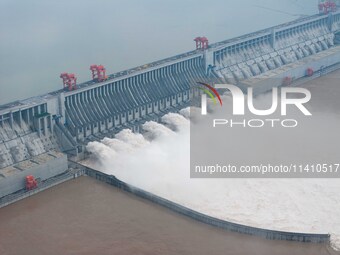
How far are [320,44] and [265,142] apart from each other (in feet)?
80.1

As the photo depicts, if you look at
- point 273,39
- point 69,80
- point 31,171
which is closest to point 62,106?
point 69,80

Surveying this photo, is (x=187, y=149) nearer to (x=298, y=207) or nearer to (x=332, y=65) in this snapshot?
(x=298, y=207)

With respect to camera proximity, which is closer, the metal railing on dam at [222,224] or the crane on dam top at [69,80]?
the metal railing on dam at [222,224]

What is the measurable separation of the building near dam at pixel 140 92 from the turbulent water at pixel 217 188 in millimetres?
2252

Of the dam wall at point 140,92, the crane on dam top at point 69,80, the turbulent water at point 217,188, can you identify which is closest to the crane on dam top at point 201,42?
the dam wall at point 140,92

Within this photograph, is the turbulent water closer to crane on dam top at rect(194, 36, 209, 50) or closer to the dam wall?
the dam wall

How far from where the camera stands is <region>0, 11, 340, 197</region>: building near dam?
105ft

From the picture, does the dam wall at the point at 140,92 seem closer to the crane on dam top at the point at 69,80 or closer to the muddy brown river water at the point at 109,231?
the crane on dam top at the point at 69,80

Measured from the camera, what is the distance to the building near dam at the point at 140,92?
31.9 meters

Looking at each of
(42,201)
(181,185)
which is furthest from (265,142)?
(42,201)

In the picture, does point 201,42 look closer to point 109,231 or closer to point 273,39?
point 273,39

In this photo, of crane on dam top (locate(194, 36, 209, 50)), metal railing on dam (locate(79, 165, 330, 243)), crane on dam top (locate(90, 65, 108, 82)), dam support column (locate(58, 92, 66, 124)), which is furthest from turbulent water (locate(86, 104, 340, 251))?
crane on dam top (locate(194, 36, 209, 50))

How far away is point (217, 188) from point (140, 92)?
485 inches

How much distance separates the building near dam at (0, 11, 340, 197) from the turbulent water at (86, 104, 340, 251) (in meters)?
2.25
